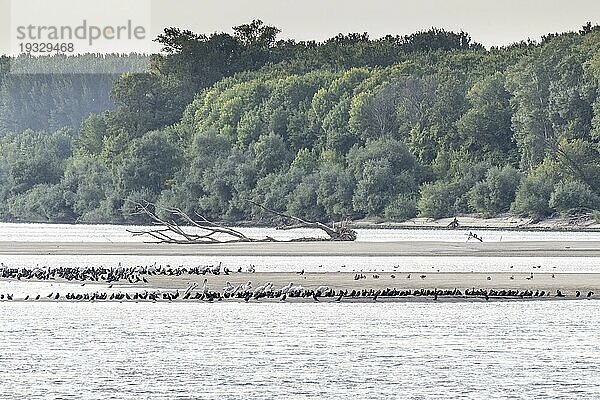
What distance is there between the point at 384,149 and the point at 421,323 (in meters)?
61.4

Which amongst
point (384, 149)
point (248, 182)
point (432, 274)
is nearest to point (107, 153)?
point (248, 182)

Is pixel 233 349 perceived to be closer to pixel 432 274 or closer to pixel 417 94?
pixel 432 274

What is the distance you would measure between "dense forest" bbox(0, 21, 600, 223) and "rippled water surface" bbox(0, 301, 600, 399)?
5009 centimetres

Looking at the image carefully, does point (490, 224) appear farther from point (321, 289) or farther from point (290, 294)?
point (290, 294)

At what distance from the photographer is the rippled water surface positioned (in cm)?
2395

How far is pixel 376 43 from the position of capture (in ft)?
407

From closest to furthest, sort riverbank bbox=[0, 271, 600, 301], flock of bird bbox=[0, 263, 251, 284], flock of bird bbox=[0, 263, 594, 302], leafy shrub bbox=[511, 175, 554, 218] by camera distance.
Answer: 1. flock of bird bbox=[0, 263, 594, 302]
2. riverbank bbox=[0, 271, 600, 301]
3. flock of bird bbox=[0, 263, 251, 284]
4. leafy shrub bbox=[511, 175, 554, 218]

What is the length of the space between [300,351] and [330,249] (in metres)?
26.9

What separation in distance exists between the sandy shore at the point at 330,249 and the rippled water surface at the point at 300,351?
17802 mm

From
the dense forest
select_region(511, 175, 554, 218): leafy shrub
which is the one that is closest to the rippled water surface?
select_region(511, 175, 554, 218): leafy shrub

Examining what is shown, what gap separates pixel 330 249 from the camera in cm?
5462

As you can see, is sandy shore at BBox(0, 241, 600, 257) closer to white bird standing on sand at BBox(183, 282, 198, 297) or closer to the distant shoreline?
white bird standing on sand at BBox(183, 282, 198, 297)

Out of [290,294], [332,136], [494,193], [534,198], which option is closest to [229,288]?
[290,294]

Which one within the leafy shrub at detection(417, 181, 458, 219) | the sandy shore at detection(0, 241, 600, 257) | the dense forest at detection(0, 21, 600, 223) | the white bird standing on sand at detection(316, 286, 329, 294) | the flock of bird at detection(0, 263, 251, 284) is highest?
the dense forest at detection(0, 21, 600, 223)
